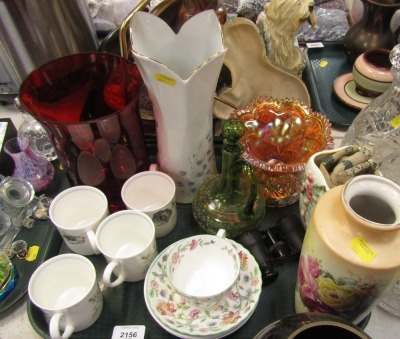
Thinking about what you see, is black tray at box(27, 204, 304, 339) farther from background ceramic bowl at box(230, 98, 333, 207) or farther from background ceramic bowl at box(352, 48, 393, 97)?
background ceramic bowl at box(352, 48, 393, 97)

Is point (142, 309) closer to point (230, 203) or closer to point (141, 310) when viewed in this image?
point (141, 310)

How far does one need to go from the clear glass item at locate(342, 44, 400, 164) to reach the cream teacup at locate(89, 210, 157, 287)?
1.34 ft

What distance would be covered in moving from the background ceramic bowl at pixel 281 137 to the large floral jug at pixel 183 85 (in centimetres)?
9

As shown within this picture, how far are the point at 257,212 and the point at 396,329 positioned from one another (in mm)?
262

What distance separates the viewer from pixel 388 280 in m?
0.40

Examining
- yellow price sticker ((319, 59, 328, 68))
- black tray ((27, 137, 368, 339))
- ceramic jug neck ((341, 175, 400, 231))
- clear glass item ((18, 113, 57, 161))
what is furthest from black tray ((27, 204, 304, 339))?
yellow price sticker ((319, 59, 328, 68))

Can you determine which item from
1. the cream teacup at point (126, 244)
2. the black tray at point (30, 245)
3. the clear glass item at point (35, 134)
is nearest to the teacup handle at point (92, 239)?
the cream teacup at point (126, 244)

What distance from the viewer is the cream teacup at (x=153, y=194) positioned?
626mm

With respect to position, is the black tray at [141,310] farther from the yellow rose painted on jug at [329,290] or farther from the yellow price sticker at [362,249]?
the yellow price sticker at [362,249]

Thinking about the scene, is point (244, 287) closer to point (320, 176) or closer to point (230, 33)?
point (320, 176)

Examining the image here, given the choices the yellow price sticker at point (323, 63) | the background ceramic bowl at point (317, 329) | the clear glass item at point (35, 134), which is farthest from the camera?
the yellow price sticker at point (323, 63)

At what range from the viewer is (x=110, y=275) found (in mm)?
524

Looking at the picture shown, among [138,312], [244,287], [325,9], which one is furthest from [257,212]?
[325,9]

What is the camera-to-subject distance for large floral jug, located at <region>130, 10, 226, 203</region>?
0.52m
